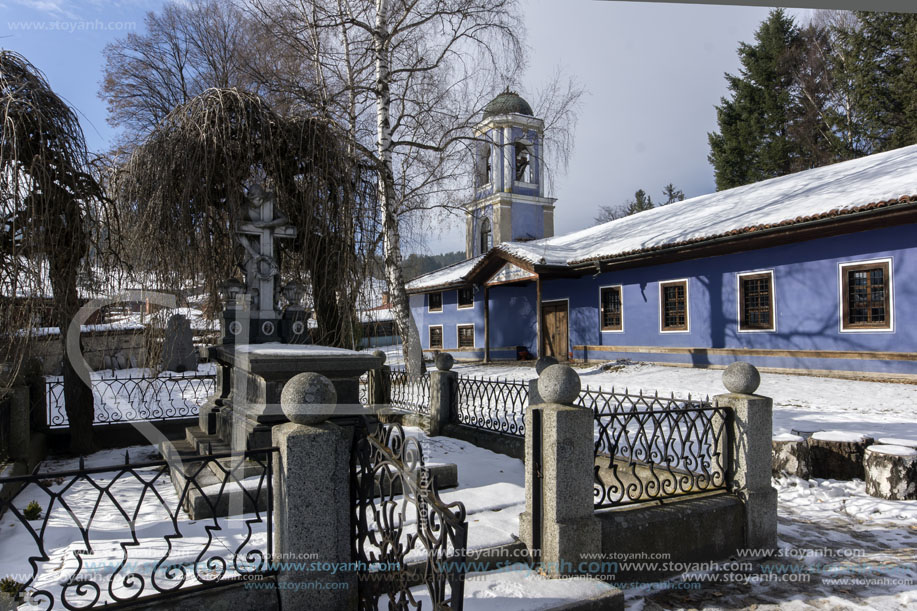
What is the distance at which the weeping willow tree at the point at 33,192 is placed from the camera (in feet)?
14.9

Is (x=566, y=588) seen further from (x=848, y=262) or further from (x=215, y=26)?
(x=215, y=26)

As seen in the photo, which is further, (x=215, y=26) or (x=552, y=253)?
(x=552, y=253)

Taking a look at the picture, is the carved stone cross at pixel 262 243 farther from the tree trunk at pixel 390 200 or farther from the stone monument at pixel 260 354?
the tree trunk at pixel 390 200

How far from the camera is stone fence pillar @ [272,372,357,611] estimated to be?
9.82 feet

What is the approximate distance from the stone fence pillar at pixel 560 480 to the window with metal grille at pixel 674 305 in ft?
43.4

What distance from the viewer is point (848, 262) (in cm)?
1226

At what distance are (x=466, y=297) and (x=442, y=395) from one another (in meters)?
15.8

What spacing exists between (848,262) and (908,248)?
3.82ft

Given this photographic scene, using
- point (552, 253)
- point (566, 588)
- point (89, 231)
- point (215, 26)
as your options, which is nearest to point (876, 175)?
point (552, 253)

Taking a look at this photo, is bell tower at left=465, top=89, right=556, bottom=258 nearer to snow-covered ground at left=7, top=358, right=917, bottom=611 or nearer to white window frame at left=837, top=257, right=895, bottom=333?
white window frame at left=837, top=257, right=895, bottom=333

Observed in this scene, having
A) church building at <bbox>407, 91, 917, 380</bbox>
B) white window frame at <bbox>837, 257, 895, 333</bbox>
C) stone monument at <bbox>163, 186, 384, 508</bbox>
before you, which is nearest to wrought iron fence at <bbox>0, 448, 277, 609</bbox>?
stone monument at <bbox>163, 186, 384, 508</bbox>

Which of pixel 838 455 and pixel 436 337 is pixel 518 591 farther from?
pixel 436 337

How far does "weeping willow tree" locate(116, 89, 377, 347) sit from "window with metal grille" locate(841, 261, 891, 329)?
11.5m

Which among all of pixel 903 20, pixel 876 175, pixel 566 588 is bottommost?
pixel 566 588
